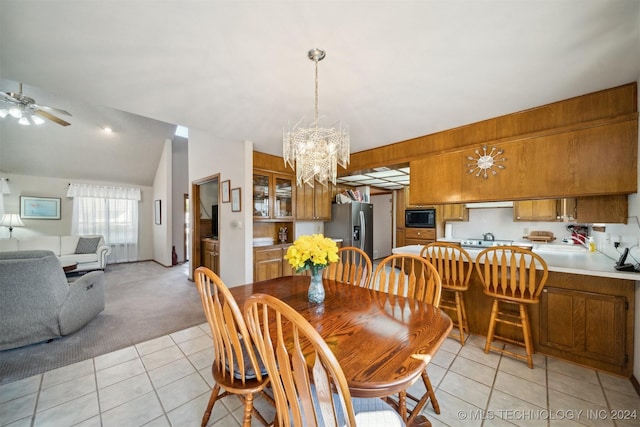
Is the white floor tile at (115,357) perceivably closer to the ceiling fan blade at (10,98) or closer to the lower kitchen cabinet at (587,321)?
the ceiling fan blade at (10,98)

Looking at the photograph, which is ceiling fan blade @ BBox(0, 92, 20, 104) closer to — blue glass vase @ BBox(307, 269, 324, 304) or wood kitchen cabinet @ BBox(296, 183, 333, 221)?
wood kitchen cabinet @ BBox(296, 183, 333, 221)

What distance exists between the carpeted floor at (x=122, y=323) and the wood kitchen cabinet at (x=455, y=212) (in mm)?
4541

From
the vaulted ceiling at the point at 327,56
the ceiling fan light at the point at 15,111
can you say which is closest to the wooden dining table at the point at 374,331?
the vaulted ceiling at the point at 327,56

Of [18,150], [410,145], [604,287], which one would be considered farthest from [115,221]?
[604,287]

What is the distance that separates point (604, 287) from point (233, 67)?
11.2 ft

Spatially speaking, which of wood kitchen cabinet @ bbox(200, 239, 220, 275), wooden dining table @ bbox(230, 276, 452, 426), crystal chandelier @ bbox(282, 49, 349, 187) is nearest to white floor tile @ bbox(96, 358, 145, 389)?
wooden dining table @ bbox(230, 276, 452, 426)

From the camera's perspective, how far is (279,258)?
3.66m

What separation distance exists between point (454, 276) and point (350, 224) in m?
2.29

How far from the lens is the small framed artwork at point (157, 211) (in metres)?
6.39

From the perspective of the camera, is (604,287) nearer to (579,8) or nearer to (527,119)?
(527,119)

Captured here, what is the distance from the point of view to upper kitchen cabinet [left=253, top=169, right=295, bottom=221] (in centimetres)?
354

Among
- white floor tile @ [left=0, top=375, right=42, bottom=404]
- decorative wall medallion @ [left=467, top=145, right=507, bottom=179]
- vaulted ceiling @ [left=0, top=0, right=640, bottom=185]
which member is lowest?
white floor tile @ [left=0, top=375, right=42, bottom=404]

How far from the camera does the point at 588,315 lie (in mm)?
1916

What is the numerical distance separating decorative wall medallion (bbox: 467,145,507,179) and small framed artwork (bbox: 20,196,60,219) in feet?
27.9
